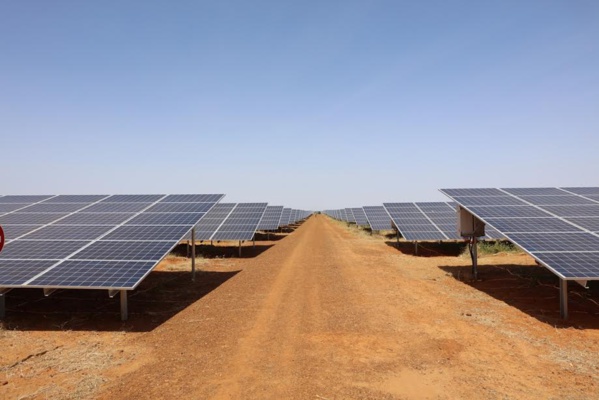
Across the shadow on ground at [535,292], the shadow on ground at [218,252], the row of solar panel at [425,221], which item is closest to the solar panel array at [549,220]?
the shadow on ground at [535,292]

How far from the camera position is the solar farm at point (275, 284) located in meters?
9.78

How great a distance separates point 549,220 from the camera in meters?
15.4

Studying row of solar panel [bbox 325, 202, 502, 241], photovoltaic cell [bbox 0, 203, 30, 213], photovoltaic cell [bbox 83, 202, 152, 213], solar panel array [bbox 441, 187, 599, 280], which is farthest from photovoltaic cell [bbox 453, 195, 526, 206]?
photovoltaic cell [bbox 0, 203, 30, 213]

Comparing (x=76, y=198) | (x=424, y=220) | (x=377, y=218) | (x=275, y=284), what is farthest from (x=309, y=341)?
(x=377, y=218)

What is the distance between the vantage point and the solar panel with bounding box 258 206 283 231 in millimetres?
40750

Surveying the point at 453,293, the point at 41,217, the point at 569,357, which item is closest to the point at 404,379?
the point at 569,357

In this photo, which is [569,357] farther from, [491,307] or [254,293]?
[254,293]

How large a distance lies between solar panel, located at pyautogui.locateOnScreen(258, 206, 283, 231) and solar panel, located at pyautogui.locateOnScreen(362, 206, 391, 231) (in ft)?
36.5

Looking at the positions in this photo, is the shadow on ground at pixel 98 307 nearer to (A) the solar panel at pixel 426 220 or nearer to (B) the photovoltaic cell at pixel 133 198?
(B) the photovoltaic cell at pixel 133 198

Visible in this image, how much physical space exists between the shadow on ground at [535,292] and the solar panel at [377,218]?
19167 mm

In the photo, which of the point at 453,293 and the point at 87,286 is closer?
the point at 87,286

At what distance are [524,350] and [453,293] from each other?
6.00m

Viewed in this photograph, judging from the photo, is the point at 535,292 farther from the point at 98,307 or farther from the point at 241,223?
the point at 241,223

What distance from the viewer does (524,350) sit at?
8.98m
